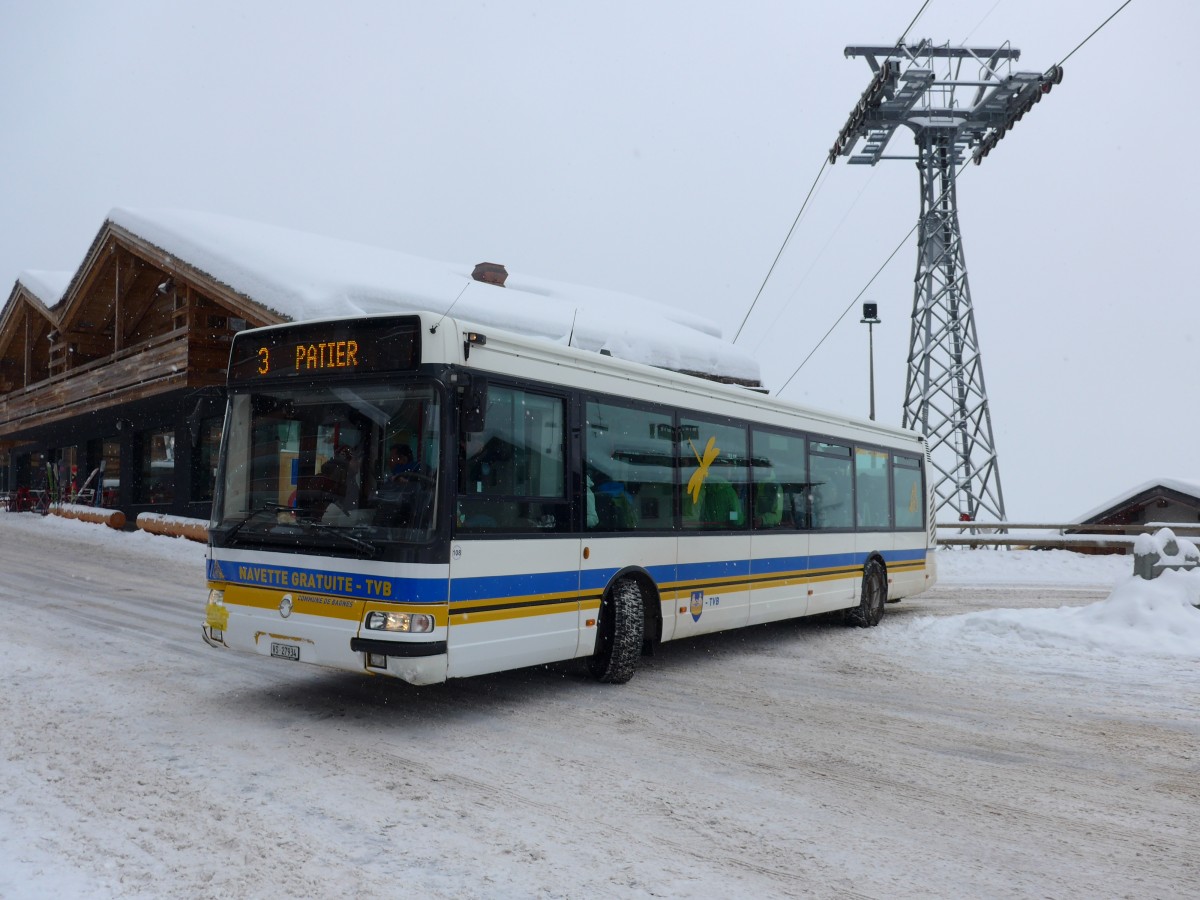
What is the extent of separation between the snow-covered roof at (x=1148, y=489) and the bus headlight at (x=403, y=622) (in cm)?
2630

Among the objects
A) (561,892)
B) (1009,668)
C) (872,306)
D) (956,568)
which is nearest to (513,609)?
(561,892)

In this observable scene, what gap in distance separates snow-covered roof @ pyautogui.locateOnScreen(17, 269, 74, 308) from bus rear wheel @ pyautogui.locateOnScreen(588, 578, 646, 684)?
29670 mm

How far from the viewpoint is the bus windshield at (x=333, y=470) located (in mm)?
6207

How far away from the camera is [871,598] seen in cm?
1268

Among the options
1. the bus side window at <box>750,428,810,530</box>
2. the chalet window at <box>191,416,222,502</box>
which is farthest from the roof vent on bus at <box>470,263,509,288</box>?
the bus side window at <box>750,428,810,530</box>

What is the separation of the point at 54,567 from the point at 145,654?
32.3ft

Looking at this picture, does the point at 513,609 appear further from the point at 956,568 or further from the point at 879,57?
the point at 879,57

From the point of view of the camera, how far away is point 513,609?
6.81 metres

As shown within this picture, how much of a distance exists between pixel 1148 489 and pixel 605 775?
1082 inches

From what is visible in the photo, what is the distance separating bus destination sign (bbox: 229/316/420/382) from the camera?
639 cm

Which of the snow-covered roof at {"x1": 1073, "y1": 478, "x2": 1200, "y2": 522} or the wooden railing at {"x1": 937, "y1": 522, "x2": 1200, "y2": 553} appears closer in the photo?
the wooden railing at {"x1": 937, "y1": 522, "x2": 1200, "y2": 553}

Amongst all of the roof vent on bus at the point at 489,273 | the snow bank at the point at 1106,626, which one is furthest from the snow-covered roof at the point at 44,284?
the snow bank at the point at 1106,626

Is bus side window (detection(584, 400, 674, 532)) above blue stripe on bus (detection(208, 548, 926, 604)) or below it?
above

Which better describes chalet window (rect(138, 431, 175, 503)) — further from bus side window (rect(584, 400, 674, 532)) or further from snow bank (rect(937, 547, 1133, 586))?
bus side window (rect(584, 400, 674, 532))
